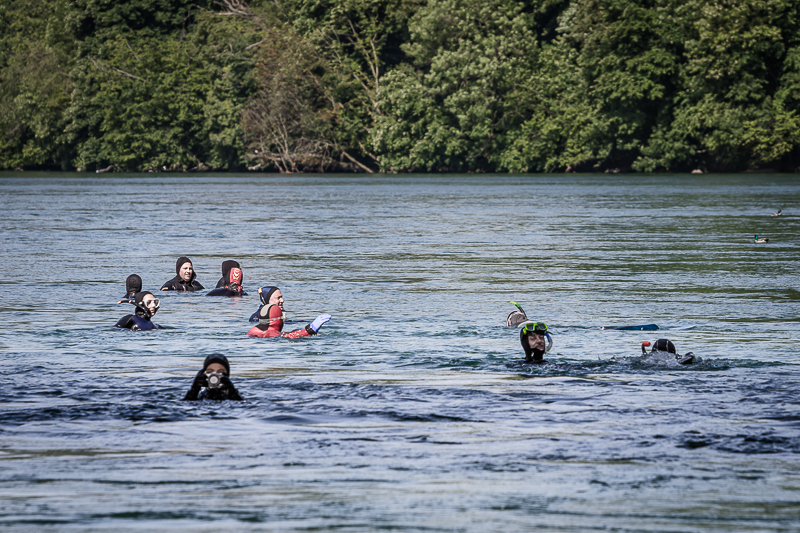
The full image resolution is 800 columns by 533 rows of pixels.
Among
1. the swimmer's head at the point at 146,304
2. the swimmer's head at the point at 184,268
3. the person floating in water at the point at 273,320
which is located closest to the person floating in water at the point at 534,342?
the person floating in water at the point at 273,320

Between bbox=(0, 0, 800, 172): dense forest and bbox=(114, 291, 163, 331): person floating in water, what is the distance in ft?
216

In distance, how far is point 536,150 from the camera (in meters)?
92.4

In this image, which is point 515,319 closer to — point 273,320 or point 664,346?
point 664,346

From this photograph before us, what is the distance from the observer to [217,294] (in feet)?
69.3

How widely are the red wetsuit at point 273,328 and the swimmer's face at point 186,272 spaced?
5080 millimetres

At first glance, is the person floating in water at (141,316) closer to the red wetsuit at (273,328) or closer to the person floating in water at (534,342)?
the red wetsuit at (273,328)

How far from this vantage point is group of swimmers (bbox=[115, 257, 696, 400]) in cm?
→ 1125

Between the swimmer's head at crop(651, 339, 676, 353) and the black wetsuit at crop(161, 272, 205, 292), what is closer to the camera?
the swimmer's head at crop(651, 339, 676, 353)

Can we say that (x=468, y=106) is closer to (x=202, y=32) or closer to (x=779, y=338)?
(x=202, y=32)

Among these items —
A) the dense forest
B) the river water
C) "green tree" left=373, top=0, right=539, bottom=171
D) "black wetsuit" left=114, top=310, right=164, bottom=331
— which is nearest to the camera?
the river water

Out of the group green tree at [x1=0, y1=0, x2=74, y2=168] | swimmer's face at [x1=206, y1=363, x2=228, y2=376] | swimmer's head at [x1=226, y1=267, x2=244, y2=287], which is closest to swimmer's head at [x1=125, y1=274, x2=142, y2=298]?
swimmer's head at [x1=226, y1=267, x2=244, y2=287]

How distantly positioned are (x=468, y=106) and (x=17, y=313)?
76.2m

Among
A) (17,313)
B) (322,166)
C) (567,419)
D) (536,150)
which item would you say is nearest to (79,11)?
(322,166)

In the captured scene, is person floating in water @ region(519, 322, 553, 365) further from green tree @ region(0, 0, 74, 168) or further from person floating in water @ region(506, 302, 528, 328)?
green tree @ region(0, 0, 74, 168)
